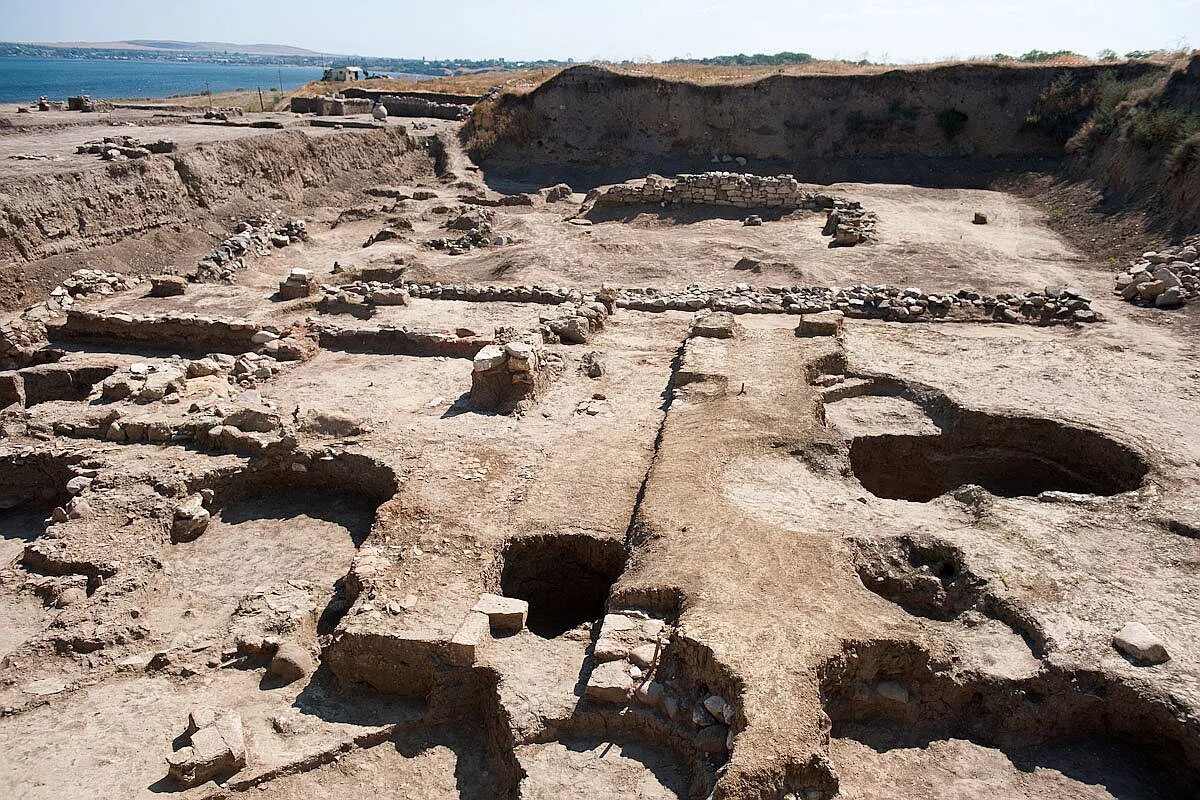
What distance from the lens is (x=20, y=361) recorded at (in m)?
11.7

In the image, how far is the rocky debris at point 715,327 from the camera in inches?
444

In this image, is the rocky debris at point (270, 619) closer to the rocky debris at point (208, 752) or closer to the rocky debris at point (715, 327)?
the rocky debris at point (208, 752)

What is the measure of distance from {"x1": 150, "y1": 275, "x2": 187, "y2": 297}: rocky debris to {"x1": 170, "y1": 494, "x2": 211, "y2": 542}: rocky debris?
24.1 feet

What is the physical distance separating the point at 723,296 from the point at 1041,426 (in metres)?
5.93

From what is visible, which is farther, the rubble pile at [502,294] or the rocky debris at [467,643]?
the rubble pile at [502,294]

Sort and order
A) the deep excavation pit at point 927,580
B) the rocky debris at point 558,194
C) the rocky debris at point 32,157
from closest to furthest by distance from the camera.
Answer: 1. the deep excavation pit at point 927,580
2. the rocky debris at point 32,157
3. the rocky debris at point 558,194

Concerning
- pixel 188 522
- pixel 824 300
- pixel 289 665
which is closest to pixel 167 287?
pixel 188 522

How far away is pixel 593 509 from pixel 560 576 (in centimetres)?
69

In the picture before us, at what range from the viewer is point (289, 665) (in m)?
6.33

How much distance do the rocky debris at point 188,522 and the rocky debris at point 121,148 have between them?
12979mm

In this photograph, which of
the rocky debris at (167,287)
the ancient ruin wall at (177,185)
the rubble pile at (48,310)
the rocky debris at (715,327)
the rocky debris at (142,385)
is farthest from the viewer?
the ancient ruin wall at (177,185)

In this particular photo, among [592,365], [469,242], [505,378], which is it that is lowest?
[469,242]

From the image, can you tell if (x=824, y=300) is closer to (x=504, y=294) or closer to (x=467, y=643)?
(x=504, y=294)

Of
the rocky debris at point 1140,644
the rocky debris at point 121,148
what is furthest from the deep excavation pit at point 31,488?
the rocky debris at point 121,148
